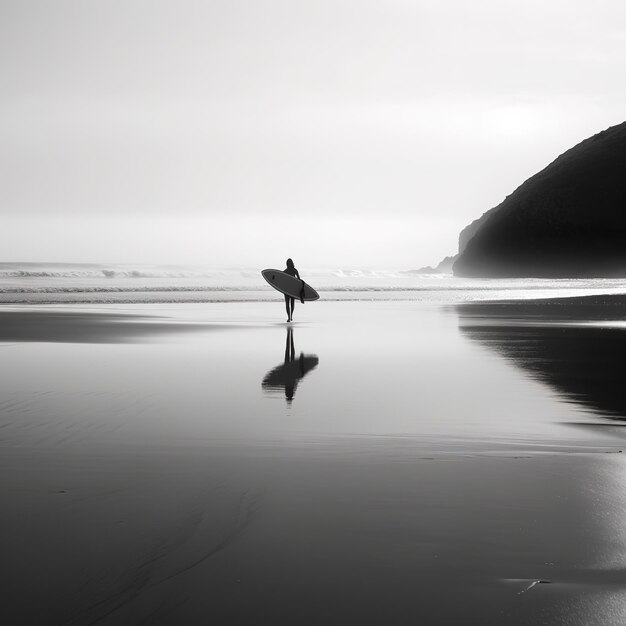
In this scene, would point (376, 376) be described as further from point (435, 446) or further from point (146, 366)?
point (435, 446)

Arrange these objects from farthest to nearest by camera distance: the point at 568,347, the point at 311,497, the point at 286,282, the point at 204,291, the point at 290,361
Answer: the point at 204,291 < the point at 286,282 < the point at 568,347 < the point at 290,361 < the point at 311,497

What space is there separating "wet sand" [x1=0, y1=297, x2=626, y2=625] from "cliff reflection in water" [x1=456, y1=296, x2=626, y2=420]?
0.50 feet

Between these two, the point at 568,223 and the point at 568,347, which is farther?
the point at 568,223

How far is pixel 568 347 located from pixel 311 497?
13536mm

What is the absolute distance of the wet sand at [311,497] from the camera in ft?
12.5

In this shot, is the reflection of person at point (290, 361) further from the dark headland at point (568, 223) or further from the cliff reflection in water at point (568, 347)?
the dark headland at point (568, 223)

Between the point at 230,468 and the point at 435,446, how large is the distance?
80.6 inches

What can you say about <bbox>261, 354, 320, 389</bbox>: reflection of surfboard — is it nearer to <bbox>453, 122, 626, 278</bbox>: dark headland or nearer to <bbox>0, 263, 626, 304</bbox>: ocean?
<bbox>0, 263, 626, 304</bbox>: ocean

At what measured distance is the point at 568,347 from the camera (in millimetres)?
17672

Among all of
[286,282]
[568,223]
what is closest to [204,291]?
[286,282]

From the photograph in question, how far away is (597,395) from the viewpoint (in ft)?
34.8

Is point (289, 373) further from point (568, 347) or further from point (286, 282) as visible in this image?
point (286, 282)

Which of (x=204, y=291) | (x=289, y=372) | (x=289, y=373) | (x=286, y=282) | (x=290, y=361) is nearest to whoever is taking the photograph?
(x=289, y=373)

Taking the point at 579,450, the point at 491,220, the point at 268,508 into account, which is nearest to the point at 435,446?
the point at 579,450
